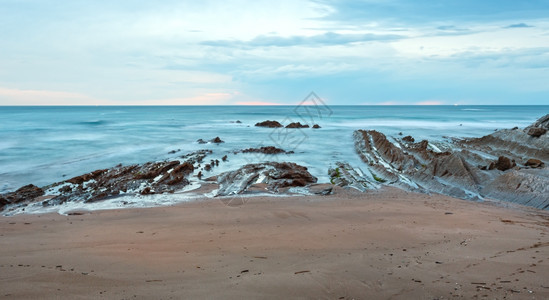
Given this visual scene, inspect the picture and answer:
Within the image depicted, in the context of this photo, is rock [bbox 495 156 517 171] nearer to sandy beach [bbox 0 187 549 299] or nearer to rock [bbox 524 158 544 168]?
rock [bbox 524 158 544 168]

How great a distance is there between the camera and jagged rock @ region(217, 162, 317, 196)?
10.8 m

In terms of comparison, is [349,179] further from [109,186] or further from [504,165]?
[109,186]

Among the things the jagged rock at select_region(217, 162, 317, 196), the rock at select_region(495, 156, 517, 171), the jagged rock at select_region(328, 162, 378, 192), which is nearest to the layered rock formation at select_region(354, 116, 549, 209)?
the rock at select_region(495, 156, 517, 171)

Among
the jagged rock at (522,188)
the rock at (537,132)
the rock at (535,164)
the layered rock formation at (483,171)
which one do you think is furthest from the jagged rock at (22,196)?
the rock at (537,132)

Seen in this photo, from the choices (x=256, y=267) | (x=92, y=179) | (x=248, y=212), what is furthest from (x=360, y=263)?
(x=92, y=179)

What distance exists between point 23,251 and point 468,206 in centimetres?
844

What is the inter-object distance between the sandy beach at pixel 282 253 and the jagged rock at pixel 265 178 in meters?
2.33

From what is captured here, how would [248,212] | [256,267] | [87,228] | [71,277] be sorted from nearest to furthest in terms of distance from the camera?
[71,277] < [256,267] < [87,228] < [248,212]

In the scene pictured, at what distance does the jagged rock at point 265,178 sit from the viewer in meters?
10.8

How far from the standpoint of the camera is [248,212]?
26.4ft

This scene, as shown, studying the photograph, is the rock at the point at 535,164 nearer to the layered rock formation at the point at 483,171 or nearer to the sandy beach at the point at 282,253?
the layered rock formation at the point at 483,171

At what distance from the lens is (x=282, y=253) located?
5117 millimetres

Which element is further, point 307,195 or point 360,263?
point 307,195

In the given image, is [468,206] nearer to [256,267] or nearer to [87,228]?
[256,267]
